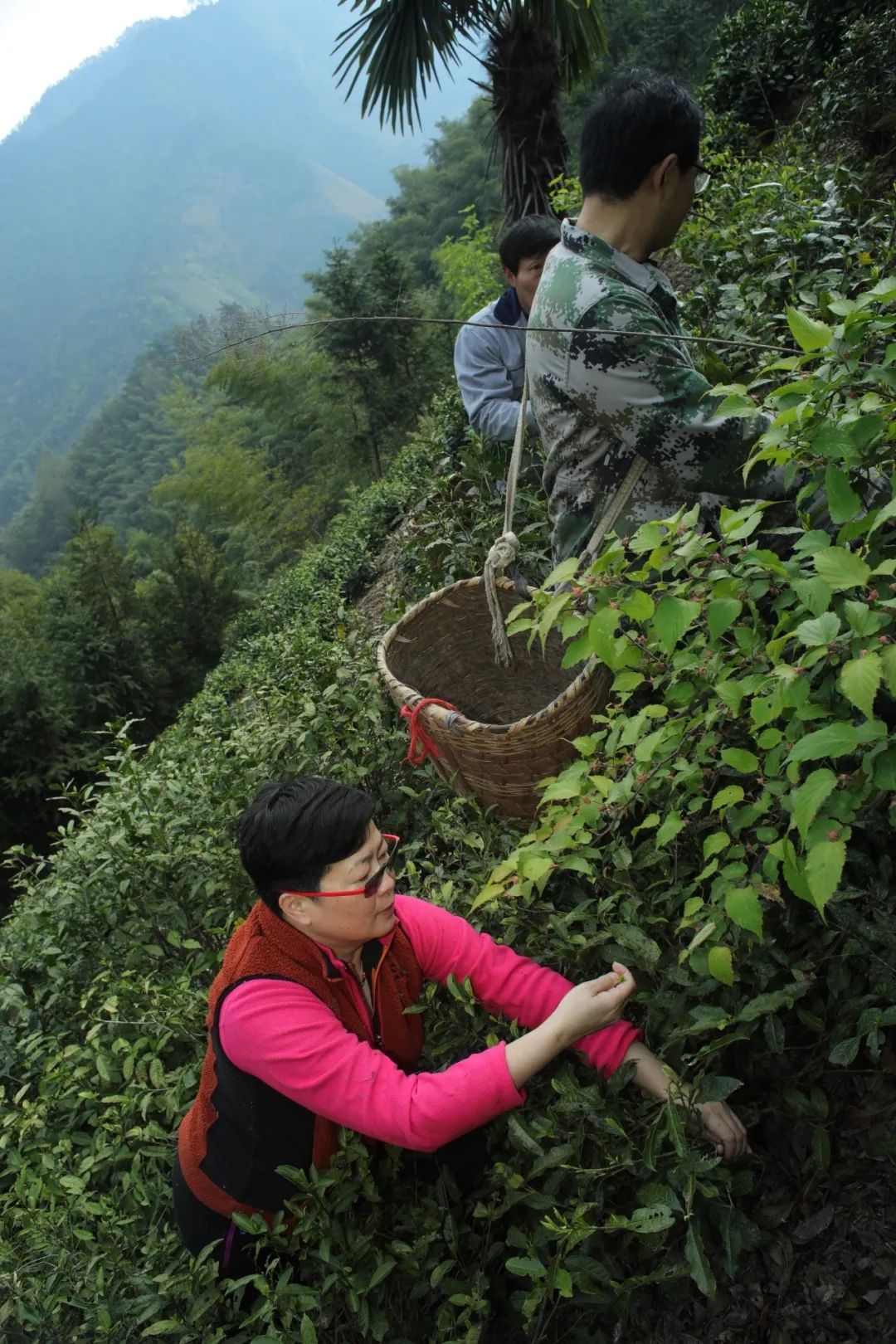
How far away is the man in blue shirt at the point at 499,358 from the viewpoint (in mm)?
3428

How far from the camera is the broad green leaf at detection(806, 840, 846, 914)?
960mm

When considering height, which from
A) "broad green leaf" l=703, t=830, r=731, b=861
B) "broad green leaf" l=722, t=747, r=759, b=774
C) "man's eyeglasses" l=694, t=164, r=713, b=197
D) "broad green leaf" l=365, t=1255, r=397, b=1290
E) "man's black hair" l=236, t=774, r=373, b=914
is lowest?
"broad green leaf" l=365, t=1255, r=397, b=1290

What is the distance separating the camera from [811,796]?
3.22 ft

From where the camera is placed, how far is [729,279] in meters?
3.77

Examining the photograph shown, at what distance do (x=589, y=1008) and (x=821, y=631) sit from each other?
30.9 inches

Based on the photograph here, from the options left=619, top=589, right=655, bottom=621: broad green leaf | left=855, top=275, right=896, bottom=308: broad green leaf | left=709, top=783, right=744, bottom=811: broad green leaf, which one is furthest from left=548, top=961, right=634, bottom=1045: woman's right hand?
left=855, top=275, right=896, bottom=308: broad green leaf

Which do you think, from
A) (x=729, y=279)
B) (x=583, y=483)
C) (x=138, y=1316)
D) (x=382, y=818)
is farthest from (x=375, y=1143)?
(x=729, y=279)

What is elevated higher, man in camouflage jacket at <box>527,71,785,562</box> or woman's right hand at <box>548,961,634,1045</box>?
man in camouflage jacket at <box>527,71,785,562</box>

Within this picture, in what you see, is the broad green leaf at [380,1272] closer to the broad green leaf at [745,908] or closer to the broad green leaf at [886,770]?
the broad green leaf at [745,908]

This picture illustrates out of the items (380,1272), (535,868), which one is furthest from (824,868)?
(380,1272)

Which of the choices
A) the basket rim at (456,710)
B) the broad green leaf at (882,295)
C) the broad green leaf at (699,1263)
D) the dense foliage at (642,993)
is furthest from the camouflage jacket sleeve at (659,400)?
the broad green leaf at (699,1263)

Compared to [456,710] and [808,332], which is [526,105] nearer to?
[456,710]

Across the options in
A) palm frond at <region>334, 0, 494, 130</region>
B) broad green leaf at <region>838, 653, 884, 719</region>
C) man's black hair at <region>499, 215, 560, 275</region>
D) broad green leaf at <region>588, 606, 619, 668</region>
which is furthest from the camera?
palm frond at <region>334, 0, 494, 130</region>

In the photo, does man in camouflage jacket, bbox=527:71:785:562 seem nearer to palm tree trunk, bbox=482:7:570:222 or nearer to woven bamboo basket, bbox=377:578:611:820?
woven bamboo basket, bbox=377:578:611:820
